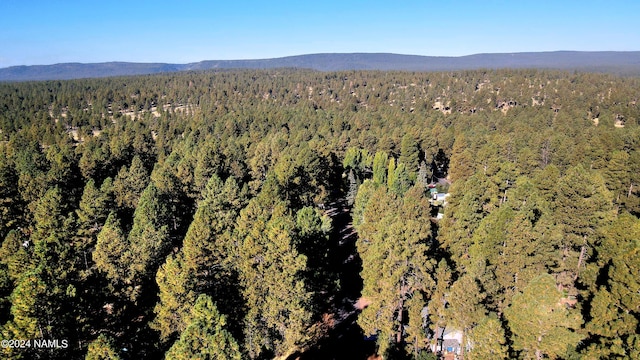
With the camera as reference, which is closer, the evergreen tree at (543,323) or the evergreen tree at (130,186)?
the evergreen tree at (543,323)

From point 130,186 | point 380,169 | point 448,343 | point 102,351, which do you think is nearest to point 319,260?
point 448,343

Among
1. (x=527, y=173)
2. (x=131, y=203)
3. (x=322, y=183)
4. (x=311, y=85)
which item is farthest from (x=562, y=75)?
(x=131, y=203)

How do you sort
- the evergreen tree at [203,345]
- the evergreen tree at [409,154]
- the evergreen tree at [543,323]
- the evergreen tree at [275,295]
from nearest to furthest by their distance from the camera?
the evergreen tree at [203,345], the evergreen tree at [543,323], the evergreen tree at [275,295], the evergreen tree at [409,154]

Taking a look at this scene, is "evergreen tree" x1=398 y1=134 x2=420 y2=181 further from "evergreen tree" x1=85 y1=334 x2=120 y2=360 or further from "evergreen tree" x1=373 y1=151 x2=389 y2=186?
"evergreen tree" x1=85 y1=334 x2=120 y2=360

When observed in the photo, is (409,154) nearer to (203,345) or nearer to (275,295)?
(275,295)

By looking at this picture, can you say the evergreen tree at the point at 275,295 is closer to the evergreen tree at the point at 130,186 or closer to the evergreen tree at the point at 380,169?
the evergreen tree at the point at 130,186

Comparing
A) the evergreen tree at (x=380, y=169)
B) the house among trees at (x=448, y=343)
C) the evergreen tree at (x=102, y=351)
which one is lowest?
the house among trees at (x=448, y=343)

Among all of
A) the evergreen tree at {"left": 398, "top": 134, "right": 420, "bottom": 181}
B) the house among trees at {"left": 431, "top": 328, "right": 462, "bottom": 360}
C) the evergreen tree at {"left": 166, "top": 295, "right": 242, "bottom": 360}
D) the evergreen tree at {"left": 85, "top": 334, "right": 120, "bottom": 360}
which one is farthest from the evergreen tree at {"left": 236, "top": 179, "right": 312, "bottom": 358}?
the evergreen tree at {"left": 398, "top": 134, "right": 420, "bottom": 181}

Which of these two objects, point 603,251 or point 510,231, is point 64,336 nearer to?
point 510,231

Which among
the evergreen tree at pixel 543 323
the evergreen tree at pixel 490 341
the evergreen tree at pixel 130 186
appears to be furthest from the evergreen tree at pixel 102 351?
the evergreen tree at pixel 130 186

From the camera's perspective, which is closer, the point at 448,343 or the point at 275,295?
the point at 275,295

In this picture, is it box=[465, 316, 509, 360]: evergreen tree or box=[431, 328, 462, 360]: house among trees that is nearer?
box=[465, 316, 509, 360]: evergreen tree

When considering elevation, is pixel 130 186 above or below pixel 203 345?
above
